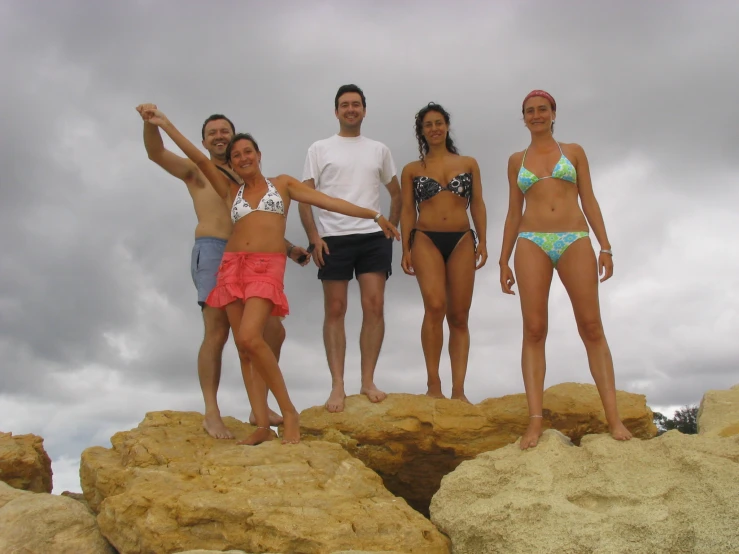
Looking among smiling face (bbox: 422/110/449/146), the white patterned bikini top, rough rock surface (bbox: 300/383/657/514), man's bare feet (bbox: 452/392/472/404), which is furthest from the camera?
man's bare feet (bbox: 452/392/472/404)

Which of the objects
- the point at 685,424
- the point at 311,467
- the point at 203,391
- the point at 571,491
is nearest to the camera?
the point at 571,491

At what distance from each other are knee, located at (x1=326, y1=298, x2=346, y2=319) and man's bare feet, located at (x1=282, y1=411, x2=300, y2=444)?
4.33 feet

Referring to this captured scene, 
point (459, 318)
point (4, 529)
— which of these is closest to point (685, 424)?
point (459, 318)

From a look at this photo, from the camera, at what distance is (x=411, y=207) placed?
7.28 m

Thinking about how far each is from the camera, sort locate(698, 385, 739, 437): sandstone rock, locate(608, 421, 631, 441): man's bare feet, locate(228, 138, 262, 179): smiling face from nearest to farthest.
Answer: locate(608, 421, 631, 441): man's bare feet, locate(698, 385, 739, 437): sandstone rock, locate(228, 138, 262, 179): smiling face

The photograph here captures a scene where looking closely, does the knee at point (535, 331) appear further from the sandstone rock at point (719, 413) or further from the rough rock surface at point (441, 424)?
the sandstone rock at point (719, 413)

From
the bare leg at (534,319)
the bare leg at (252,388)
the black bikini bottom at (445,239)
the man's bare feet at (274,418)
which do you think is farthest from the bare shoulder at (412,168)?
the man's bare feet at (274,418)

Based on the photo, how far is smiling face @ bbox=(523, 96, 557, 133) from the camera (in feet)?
20.2

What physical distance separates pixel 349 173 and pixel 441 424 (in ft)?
8.69

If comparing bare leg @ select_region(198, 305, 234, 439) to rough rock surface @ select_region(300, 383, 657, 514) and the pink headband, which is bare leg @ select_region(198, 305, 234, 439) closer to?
rough rock surface @ select_region(300, 383, 657, 514)

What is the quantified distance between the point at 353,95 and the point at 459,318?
8.42ft

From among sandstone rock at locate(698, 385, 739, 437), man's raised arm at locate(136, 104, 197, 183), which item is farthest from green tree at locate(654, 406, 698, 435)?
man's raised arm at locate(136, 104, 197, 183)

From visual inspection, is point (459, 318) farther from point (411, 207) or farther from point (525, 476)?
point (525, 476)

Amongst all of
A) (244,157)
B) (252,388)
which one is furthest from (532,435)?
(244,157)
